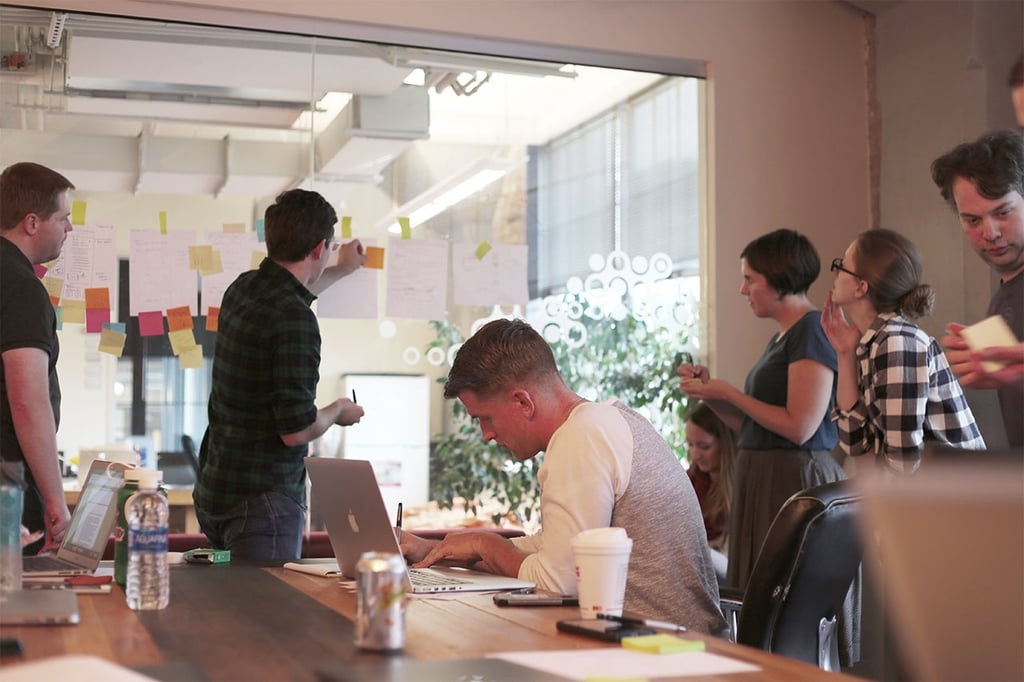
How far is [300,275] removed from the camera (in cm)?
336

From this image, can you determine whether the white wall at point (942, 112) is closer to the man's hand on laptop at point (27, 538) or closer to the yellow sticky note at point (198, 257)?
the yellow sticky note at point (198, 257)

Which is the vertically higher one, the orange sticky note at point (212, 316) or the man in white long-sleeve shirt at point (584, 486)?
the orange sticky note at point (212, 316)

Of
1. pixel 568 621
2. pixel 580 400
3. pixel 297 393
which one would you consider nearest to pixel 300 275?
pixel 297 393

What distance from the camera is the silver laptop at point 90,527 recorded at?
Result: 2.29 metres

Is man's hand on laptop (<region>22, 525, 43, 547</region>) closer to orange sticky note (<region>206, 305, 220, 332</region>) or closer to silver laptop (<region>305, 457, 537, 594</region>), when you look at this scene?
silver laptop (<region>305, 457, 537, 594</region>)

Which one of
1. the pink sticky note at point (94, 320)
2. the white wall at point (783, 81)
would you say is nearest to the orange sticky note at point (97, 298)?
the pink sticky note at point (94, 320)

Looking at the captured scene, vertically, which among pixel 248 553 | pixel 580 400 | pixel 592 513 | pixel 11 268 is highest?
pixel 11 268

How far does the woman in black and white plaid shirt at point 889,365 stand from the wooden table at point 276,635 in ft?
4.65

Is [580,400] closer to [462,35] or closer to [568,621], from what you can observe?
[568,621]

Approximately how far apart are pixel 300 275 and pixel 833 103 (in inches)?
99.4

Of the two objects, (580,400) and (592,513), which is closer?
(592,513)

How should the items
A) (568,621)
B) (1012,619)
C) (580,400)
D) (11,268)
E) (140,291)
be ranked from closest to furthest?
(1012,619), (568,621), (580,400), (11,268), (140,291)

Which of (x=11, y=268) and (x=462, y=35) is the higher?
(x=462, y=35)

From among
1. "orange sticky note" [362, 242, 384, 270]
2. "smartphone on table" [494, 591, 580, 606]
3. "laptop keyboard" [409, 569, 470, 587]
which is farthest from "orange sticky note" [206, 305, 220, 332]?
"smartphone on table" [494, 591, 580, 606]
